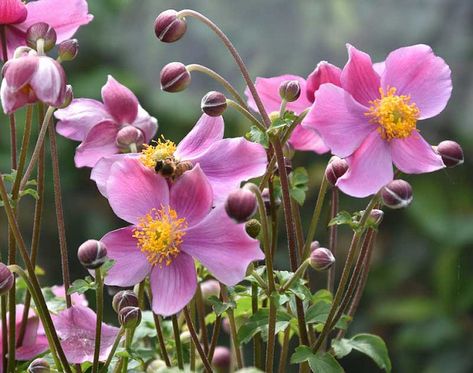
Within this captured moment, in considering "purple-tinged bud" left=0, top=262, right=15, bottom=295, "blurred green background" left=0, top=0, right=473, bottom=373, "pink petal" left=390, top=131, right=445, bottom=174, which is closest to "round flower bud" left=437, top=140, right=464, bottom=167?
"pink petal" left=390, top=131, right=445, bottom=174

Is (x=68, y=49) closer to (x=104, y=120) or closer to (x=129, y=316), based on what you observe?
(x=104, y=120)

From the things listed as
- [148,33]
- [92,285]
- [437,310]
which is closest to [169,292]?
[92,285]

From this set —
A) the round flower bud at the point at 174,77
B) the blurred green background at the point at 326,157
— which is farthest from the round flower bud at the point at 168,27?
the blurred green background at the point at 326,157

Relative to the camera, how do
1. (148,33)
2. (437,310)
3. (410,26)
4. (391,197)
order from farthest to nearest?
(148,33), (410,26), (437,310), (391,197)

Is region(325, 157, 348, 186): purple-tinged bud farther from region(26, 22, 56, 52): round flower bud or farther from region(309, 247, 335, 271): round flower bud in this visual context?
region(26, 22, 56, 52): round flower bud

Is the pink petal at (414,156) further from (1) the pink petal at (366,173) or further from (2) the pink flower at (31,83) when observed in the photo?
(2) the pink flower at (31,83)

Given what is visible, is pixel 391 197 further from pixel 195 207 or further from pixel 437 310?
pixel 437 310
